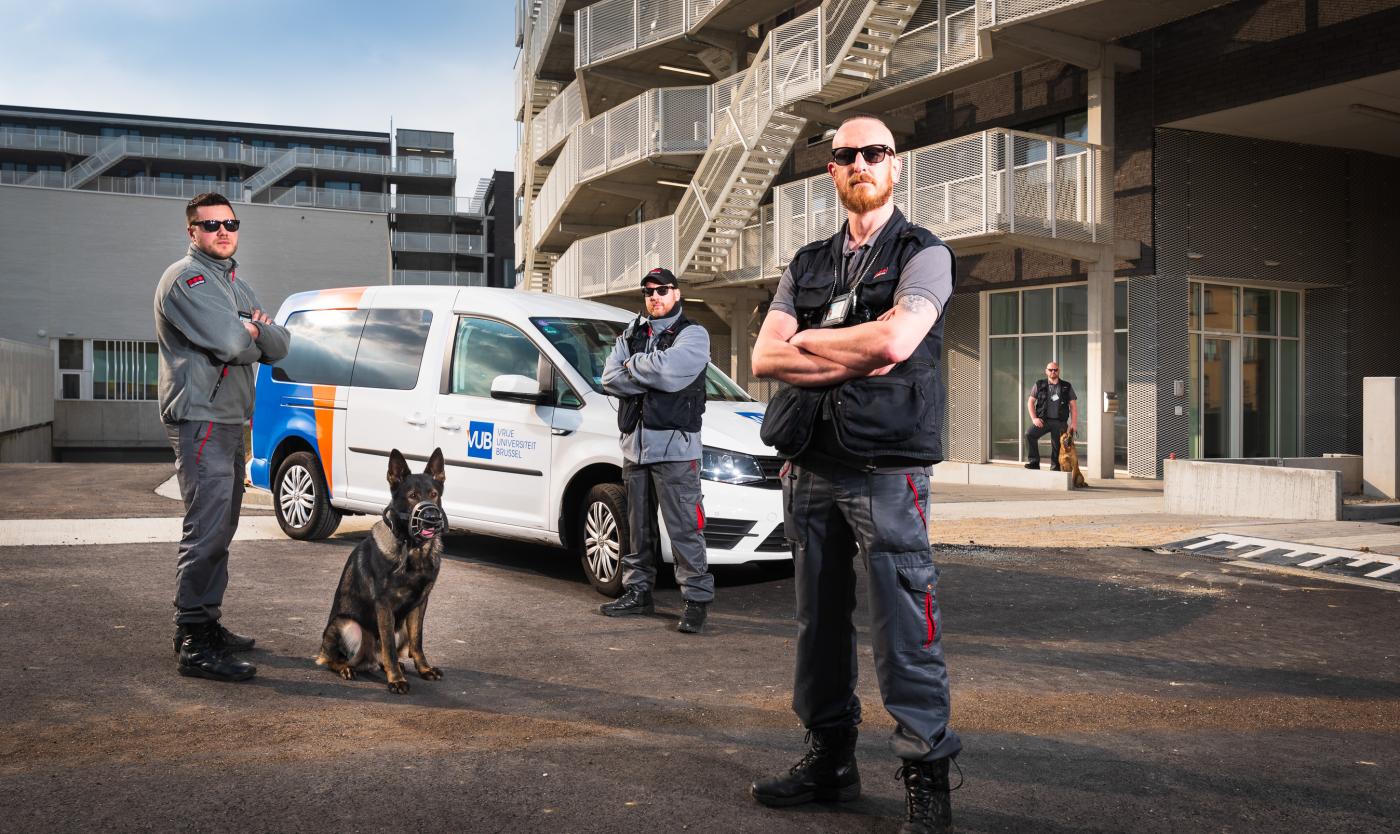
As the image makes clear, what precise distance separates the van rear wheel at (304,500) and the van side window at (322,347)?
2.17 feet

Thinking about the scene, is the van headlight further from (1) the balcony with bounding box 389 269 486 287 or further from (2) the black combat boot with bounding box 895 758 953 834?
(1) the balcony with bounding box 389 269 486 287

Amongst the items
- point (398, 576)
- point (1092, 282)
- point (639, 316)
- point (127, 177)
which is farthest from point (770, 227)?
point (127, 177)

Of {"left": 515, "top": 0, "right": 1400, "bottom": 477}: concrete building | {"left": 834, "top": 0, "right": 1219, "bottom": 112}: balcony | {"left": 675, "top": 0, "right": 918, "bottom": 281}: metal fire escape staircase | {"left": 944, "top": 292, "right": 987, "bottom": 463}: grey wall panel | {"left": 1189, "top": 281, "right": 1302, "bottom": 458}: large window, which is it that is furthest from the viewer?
{"left": 944, "top": 292, "right": 987, "bottom": 463}: grey wall panel

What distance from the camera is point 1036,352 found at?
70.1 ft

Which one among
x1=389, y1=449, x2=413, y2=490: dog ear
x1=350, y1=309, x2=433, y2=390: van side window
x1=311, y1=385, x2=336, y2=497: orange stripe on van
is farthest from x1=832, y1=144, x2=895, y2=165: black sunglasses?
x1=311, y1=385, x2=336, y2=497: orange stripe on van

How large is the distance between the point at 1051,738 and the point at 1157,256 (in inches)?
635

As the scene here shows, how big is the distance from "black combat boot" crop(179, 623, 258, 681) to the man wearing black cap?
2.29 meters

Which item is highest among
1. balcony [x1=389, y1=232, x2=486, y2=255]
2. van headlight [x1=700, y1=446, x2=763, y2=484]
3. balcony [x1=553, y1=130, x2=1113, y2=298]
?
balcony [x1=389, y1=232, x2=486, y2=255]

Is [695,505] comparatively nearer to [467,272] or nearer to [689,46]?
[689,46]

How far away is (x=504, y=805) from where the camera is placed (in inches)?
146

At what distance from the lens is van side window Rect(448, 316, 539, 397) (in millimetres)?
8336

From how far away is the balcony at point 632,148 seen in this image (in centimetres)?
2600

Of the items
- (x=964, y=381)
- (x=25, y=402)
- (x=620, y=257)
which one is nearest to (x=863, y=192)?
(x=964, y=381)

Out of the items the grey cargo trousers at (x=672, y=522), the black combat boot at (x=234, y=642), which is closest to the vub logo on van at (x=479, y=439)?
the grey cargo trousers at (x=672, y=522)
